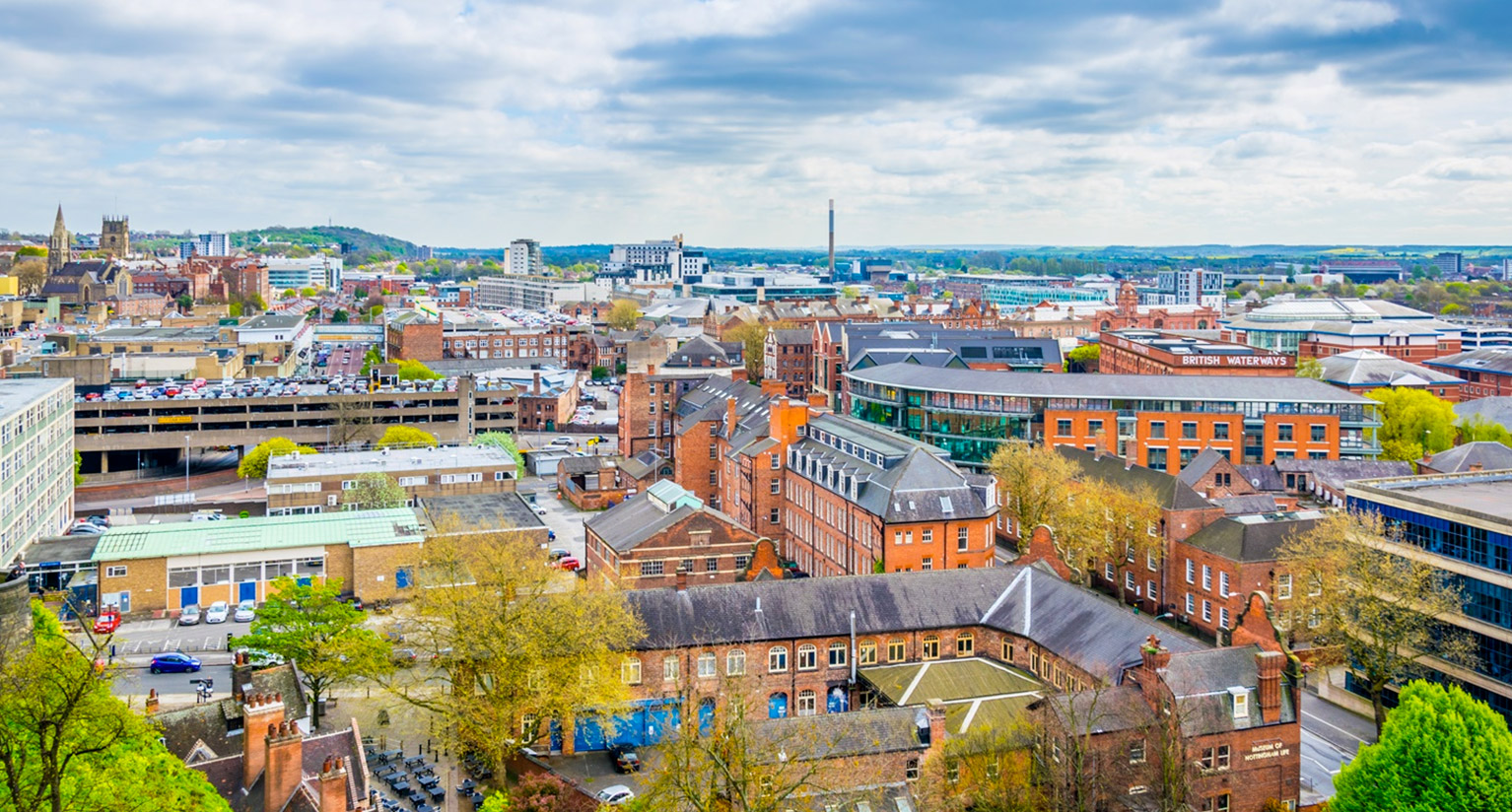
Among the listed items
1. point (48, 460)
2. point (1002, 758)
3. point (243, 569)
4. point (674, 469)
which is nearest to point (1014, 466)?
point (674, 469)

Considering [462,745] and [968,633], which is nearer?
[462,745]

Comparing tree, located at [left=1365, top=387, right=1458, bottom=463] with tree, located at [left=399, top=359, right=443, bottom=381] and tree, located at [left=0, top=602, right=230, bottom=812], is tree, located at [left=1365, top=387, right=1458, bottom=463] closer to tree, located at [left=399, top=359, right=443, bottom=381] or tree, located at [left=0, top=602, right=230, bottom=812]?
tree, located at [left=0, top=602, right=230, bottom=812]

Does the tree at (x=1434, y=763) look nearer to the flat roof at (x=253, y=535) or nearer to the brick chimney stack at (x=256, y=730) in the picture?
the brick chimney stack at (x=256, y=730)

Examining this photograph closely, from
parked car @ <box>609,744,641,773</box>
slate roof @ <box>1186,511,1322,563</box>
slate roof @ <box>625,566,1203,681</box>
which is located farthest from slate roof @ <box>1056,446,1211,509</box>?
parked car @ <box>609,744,641,773</box>

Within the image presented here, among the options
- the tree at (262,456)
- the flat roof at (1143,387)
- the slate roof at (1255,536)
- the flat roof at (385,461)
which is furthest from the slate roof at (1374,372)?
the tree at (262,456)

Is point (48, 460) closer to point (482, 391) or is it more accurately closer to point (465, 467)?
point (465, 467)
